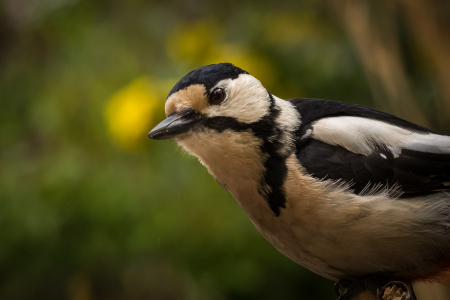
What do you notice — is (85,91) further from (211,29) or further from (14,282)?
(14,282)

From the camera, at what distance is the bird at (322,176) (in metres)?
1.34

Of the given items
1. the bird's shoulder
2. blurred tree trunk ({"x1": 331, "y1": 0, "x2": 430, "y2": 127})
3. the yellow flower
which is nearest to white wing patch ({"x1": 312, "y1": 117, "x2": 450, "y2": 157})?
the bird's shoulder

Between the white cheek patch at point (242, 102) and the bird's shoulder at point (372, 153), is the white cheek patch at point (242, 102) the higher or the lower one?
the higher one

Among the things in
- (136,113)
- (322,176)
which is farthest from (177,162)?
(322,176)

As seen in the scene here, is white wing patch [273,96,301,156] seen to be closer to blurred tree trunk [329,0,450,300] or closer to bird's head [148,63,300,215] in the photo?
bird's head [148,63,300,215]

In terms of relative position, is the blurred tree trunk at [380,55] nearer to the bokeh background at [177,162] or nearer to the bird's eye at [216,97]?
the bokeh background at [177,162]

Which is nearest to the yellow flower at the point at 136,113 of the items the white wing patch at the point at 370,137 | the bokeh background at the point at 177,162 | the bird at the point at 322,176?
the bokeh background at the point at 177,162

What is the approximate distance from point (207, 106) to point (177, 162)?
120cm

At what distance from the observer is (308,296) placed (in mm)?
2336

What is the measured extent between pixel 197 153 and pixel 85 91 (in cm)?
169

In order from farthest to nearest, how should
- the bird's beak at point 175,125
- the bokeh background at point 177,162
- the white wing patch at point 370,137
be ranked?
the bokeh background at point 177,162 < the white wing patch at point 370,137 < the bird's beak at point 175,125

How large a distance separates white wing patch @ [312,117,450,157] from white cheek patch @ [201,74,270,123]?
180 mm

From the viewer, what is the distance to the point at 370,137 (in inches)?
57.1

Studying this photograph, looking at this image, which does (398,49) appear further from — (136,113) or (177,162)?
(136,113)
